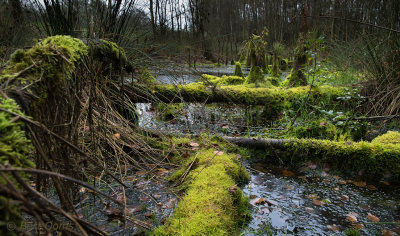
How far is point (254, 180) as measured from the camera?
2707 millimetres

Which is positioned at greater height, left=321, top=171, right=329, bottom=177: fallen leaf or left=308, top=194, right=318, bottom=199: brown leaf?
left=321, top=171, right=329, bottom=177: fallen leaf

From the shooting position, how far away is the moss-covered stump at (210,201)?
1.51 meters

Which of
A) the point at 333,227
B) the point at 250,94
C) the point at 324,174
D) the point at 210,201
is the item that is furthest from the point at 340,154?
the point at 250,94

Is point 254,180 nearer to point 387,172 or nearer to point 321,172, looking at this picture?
point 321,172

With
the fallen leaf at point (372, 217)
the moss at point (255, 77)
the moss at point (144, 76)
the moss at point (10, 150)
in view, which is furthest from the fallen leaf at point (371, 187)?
the moss at point (255, 77)

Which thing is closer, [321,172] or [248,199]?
[248,199]

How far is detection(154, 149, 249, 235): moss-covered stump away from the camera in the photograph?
4.95 feet

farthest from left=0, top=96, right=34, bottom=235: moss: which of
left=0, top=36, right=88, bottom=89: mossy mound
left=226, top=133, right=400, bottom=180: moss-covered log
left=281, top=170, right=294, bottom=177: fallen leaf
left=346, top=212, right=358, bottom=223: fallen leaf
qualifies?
left=226, top=133, right=400, bottom=180: moss-covered log

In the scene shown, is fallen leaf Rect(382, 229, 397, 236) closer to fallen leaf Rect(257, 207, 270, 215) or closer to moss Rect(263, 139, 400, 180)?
fallen leaf Rect(257, 207, 270, 215)

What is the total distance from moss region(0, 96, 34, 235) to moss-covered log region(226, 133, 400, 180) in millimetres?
2798

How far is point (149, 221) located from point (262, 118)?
140 inches

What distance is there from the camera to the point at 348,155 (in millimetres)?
2764

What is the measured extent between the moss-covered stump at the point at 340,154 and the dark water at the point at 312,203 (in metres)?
0.17

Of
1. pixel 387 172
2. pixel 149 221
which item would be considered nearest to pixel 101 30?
pixel 149 221
